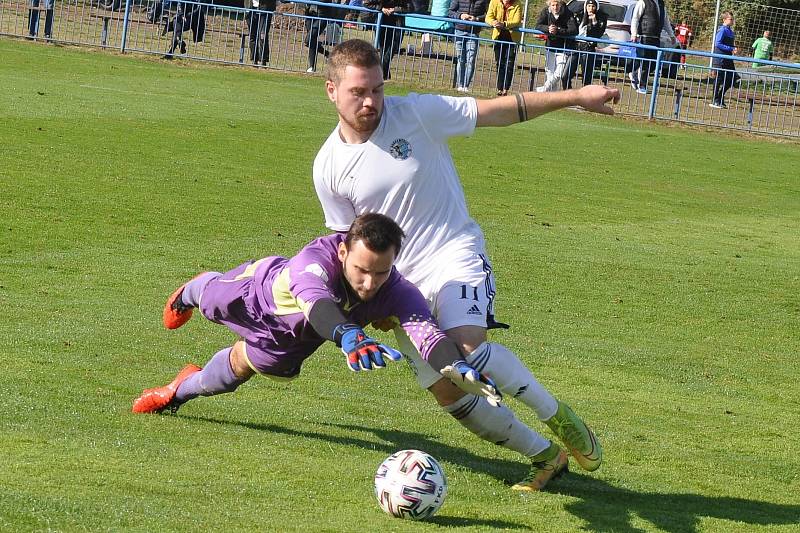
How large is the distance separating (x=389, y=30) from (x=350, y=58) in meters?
20.0

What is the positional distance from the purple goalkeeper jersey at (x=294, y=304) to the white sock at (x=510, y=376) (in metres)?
0.40

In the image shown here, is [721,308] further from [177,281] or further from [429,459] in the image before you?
[429,459]

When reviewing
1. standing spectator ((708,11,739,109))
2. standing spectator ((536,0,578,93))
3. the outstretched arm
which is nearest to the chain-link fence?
standing spectator ((708,11,739,109))

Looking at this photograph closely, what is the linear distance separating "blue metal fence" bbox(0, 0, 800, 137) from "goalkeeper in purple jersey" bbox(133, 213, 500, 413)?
60.9 feet

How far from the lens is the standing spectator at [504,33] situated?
83.3 feet

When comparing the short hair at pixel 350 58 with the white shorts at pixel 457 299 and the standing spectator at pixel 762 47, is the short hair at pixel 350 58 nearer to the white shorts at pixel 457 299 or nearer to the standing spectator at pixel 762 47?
the white shorts at pixel 457 299

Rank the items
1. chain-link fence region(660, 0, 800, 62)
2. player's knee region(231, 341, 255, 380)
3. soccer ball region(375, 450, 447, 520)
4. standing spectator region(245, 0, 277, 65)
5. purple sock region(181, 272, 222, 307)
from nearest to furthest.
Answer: soccer ball region(375, 450, 447, 520) < player's knee region(231, 341, 255, 380) < purple sock region(181, 272, 222, 307) < standing spectator region(245, 0, 277, 65) < chain-link fence region(660, 0, 800, 62)

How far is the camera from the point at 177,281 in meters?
10.8

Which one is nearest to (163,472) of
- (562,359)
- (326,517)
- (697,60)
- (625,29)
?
(326,517)

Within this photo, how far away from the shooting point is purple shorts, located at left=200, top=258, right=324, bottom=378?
6.48 meters

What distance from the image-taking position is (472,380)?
213 inches

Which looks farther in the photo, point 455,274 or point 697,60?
point 697,60

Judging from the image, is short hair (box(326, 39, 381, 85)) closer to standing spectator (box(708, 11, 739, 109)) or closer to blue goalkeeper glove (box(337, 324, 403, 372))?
blue goalkeeper glove (box(337, 324, 403, 372))

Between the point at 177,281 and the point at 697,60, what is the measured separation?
31.8 m
